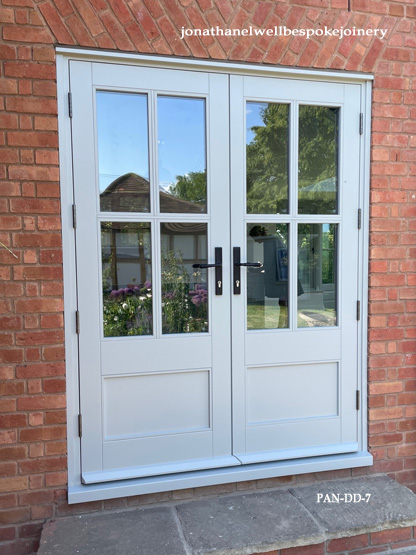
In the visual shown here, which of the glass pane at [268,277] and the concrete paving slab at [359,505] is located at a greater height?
the glass pane at [268,277]

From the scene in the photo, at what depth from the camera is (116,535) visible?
6.44 feet

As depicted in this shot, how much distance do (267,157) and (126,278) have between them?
1.05 metres

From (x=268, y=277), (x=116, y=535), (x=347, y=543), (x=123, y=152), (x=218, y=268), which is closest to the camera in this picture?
(x=116, y=535)

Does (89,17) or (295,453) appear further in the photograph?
(295,453)

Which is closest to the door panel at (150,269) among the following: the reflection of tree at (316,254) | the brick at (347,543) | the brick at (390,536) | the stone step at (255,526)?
the stone step at (255,526)

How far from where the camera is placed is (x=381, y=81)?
94.3 inches

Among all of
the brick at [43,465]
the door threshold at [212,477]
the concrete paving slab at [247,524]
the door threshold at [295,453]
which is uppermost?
the brick at [43,465]

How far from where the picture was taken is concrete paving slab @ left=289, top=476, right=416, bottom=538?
2057mm

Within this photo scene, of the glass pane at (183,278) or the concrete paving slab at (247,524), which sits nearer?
the concrete paving slab at (247,524)

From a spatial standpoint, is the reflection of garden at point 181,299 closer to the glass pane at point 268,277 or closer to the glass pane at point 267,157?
the glass pane at point 268,277

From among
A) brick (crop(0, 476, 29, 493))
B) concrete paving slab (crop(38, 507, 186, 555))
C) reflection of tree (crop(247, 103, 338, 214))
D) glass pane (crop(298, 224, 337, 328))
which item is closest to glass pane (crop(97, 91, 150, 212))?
reflection of tree (crop(247, 103, 338, 214))

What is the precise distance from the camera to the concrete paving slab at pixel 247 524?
1.91m

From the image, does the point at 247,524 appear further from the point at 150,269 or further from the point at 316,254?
the point at 316,254

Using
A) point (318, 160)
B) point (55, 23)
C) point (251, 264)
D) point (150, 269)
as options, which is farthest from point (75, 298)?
point (318, 160)
